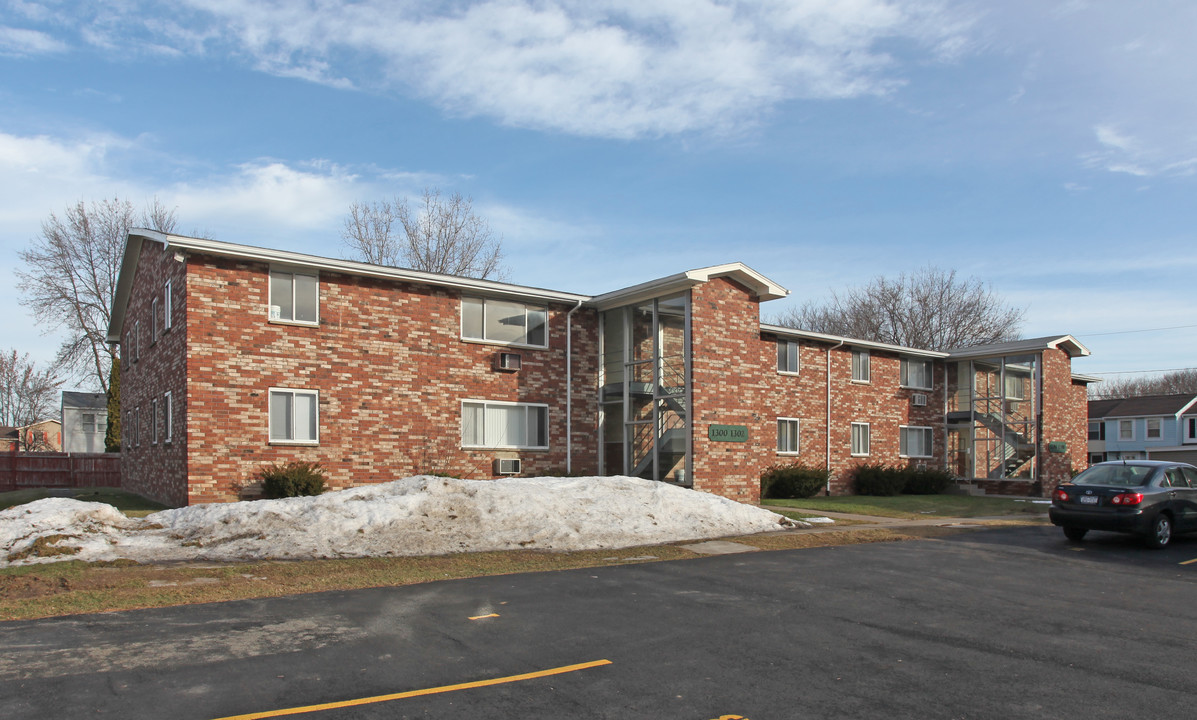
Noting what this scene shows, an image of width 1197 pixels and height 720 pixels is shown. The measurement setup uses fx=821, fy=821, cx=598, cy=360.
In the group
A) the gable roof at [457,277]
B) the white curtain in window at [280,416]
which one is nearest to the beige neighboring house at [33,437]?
the gable roof at [457,277]

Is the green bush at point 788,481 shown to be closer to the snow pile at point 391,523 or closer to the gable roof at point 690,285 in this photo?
the gable roof at point 690,285

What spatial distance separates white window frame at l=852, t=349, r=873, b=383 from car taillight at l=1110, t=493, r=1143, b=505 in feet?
50.0

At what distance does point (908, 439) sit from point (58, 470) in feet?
106

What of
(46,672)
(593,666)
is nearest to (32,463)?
(46,672)

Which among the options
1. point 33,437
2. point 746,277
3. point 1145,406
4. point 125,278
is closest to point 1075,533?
point 746,277

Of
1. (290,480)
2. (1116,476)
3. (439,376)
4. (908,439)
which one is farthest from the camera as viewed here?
(908,439)

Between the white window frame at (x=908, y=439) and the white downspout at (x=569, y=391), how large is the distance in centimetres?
1455

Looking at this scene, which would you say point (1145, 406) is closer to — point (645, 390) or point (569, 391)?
point (645, 390)

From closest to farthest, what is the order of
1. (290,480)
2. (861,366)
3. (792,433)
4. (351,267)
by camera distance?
(290,480), (351,267), (792,433), (861,366)

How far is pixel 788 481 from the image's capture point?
1008 inches

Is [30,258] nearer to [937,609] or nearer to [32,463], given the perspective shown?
[32,463]

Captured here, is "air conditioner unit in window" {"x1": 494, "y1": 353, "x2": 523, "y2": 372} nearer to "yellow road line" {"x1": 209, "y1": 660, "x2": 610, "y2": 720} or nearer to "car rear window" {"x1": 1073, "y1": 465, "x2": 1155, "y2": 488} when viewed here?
"car rear window" {"x1": 1073, "y1": 465, "x2": 1155, "y2": 488}

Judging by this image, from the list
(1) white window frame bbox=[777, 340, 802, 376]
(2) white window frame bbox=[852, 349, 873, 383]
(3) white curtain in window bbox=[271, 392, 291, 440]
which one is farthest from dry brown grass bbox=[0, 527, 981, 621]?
(2) white window frame bbox=[852, 349, 873, 383]

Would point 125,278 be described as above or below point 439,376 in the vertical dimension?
above
